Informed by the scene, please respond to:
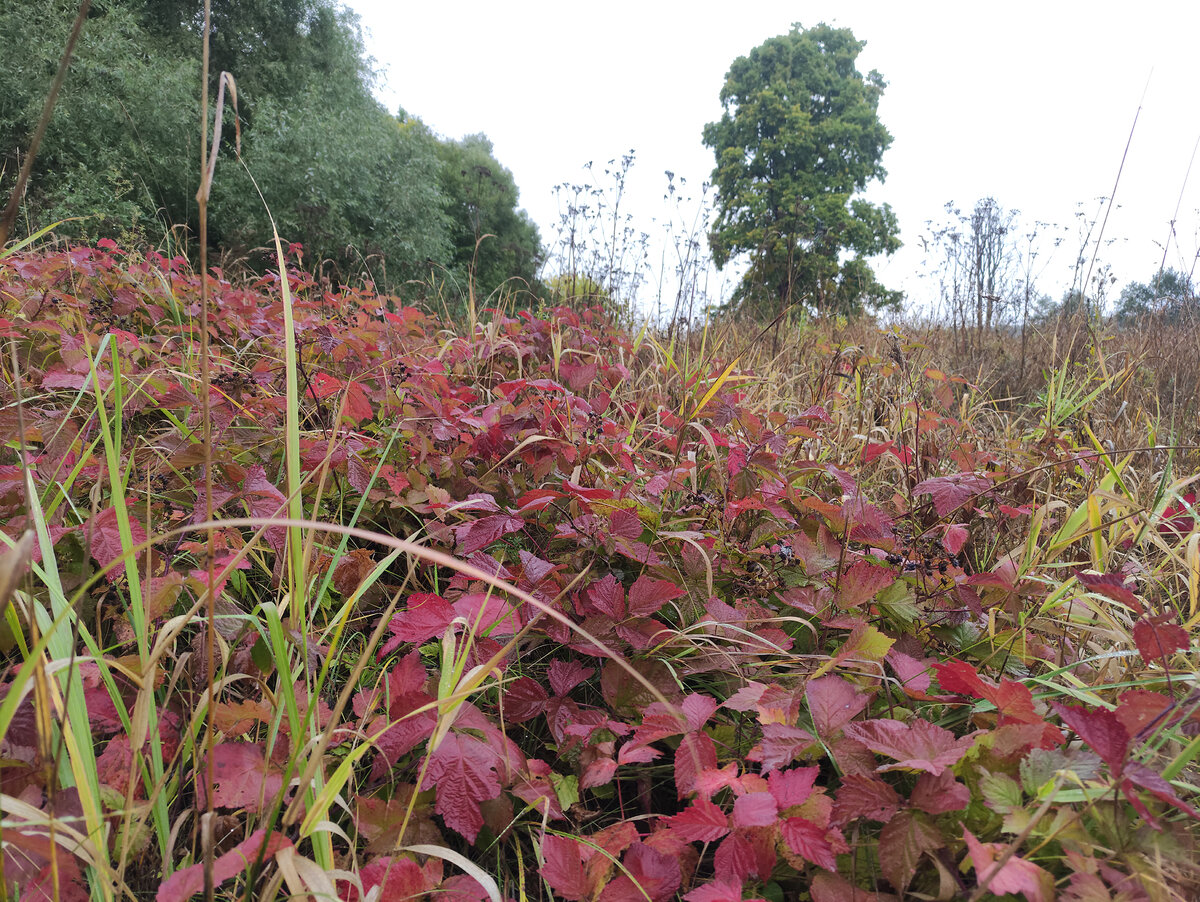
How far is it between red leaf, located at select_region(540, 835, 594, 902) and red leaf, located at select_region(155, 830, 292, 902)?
0.28 meters

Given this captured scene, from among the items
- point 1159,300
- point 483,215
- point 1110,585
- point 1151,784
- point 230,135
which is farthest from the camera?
point 483,215

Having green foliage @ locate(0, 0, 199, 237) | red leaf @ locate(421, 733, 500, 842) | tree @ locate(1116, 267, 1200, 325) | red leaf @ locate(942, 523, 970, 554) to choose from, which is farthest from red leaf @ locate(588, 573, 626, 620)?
green foliage @ locate(0, 0, 199, 237)

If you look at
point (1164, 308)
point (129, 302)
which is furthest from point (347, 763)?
point (1164, 308)

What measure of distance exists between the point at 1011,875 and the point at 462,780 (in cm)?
58

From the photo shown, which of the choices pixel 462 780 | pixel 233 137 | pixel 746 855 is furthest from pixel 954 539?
pixel 233 137

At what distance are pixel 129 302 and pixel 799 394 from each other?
115 inches

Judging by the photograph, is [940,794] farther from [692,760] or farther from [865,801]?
[692,760]

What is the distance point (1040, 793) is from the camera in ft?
1.99

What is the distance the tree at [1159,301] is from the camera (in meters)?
3.32

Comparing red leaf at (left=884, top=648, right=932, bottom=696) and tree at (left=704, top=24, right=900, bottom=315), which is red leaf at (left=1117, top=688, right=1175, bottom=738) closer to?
red leaf at (left=884, top=648, right=932, bottom=696)

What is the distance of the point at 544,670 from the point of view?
44.8 inches

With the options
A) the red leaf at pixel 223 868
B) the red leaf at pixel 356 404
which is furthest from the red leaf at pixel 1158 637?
the red leaf at pixel 356 404

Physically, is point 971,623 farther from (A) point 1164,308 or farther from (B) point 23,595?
(A) point 1164,308

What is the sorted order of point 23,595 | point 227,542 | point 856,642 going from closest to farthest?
point 23,595 < point 856,642 < point 227,542
